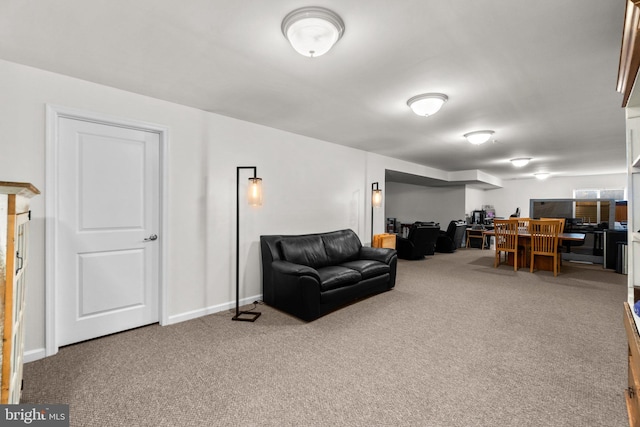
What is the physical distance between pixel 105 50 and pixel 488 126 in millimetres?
4464

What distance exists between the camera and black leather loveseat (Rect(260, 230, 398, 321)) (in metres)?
3.32

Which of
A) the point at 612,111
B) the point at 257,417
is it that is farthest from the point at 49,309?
the point at 612,111

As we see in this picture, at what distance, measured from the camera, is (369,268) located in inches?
162

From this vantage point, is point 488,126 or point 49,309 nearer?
point 49,309

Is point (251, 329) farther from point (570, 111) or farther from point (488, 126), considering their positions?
point (570, 111)

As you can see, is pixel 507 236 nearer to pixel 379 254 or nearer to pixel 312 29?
pixel 379 254

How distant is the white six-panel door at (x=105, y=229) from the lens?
2.67m

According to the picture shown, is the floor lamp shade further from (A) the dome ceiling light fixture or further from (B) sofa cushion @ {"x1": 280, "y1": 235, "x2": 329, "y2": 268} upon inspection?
(A) the dome ceiling light fixture

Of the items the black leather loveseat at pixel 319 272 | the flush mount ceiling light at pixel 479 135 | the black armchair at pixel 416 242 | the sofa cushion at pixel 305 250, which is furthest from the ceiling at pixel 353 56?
the black armchair at pixel 416 242

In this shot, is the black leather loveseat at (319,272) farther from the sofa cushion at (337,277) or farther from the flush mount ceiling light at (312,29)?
the flush mount ceiling light at (312,29)

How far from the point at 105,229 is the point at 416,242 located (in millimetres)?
6276

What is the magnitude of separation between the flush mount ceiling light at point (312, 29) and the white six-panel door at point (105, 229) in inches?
83.7

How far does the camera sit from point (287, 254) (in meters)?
3.92

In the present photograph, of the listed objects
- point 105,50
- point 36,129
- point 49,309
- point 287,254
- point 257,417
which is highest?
point 105,50
